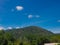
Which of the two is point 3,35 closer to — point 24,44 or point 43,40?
point 24,44

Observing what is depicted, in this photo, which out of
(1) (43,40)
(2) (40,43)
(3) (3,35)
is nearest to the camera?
(3) (3,35)

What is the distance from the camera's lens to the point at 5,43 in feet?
241

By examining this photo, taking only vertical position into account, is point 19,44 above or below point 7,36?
below

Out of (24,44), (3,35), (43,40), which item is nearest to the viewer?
(24,44)

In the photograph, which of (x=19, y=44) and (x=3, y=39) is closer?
Result: (x=19, y=44)

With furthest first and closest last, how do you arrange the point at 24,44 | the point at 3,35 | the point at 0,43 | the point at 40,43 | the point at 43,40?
1. the point at 43,40
2. the point at 40,43
3. the point at 3,35
4. the point at 0,43
5. the point at 24,44

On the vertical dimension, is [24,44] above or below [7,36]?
below

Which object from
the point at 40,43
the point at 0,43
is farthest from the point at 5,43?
the point at 40,43

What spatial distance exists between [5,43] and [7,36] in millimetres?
9365

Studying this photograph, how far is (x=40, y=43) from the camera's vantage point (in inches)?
3944

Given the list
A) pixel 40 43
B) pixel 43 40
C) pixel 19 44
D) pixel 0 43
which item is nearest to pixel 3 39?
pixel 0 43

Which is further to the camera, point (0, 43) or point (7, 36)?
point (7, 36)

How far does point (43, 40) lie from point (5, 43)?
38015mm

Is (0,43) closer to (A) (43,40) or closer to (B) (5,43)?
(B) (5,43)
